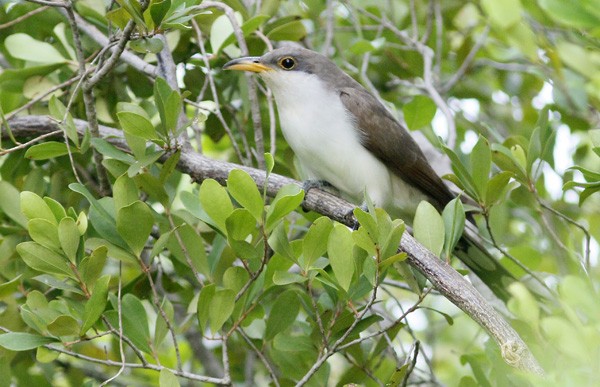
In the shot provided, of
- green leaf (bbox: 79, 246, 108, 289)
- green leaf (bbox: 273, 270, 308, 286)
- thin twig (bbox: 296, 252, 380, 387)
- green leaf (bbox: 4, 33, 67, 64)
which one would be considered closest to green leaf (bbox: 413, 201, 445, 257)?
thin twig (bbox: 296, 252, 380, 387)

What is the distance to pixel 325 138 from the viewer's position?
15.3 ft

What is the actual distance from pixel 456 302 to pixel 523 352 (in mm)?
347

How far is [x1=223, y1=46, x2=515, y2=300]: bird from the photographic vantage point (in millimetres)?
4609

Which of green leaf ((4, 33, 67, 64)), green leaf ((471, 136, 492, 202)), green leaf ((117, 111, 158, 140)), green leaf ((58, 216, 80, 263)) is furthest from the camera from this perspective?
green leaf ((4, 33, 67, 64))

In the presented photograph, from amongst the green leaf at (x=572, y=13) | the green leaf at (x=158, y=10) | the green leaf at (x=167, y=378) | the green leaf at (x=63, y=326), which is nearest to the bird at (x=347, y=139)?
the green leaf at (x=158, y=10)

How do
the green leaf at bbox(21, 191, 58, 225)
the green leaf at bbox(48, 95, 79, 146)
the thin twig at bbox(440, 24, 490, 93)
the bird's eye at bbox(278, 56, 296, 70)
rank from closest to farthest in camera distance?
1. the green leaf at bbox(21, 191, 58, 225)
2. the green leaf at bbox(48, 95, 79, 146)
3. the bird's eye at bbox(278, 56, 296, 70)
4. the thin twig at bbox(440, 24, 490, 93)

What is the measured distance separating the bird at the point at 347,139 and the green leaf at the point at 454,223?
1149 millimetres

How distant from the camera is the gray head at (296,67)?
4.75 meters

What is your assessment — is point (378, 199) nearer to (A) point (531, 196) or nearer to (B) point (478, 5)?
(A) point (531, 196)

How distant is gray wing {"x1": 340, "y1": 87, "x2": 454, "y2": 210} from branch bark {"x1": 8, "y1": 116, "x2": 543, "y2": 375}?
0.68m

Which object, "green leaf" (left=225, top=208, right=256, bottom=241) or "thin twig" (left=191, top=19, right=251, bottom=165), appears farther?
"thin twig" (left=191, top=19, right=251, bottom=165)

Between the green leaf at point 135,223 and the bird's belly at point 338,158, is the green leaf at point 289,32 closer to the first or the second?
the bird's belly at point 338,158

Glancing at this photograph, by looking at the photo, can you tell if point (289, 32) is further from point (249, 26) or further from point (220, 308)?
point (220, 308)

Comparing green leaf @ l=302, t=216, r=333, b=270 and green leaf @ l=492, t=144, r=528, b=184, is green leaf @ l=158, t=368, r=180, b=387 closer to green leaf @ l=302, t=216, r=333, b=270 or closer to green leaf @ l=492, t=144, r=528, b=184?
green leaf @ l=302, t=216, r=333, b=270
